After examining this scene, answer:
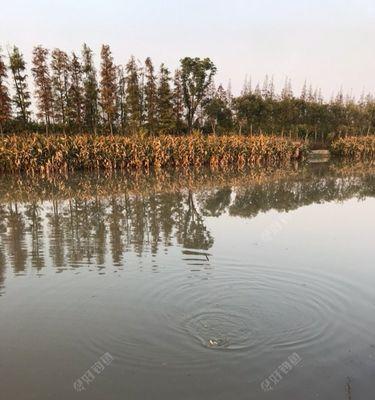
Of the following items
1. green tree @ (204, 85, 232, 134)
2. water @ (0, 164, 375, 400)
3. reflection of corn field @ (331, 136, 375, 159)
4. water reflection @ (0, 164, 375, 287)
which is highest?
green tree @ (204, 85, 232, 134)

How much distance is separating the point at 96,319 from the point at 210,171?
17357 millimetres

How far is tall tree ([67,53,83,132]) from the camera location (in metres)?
31.5

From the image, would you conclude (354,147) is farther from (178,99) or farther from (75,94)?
(75,94)

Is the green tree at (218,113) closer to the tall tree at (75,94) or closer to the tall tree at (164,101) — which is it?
the tall tree at (164,101)

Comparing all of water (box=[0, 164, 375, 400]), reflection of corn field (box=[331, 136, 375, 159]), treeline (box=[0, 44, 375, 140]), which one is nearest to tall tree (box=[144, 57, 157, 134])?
treeline (box=[0, 44, 375, 140])

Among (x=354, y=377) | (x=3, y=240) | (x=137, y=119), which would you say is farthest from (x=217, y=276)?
(x=137, y=119)

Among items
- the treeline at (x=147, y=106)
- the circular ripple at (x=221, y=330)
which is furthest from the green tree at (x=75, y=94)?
the circular ripple at (x=221, y=330)

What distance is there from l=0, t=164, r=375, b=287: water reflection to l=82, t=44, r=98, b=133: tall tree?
15573mm

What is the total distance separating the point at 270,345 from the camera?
4086 mm

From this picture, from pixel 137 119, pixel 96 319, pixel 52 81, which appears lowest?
pixel 96 319

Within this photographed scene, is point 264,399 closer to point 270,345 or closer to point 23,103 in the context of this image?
point 270,345

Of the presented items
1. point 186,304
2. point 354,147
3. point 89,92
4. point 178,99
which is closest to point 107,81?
point 89,92

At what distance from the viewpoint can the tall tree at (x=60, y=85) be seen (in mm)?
30428

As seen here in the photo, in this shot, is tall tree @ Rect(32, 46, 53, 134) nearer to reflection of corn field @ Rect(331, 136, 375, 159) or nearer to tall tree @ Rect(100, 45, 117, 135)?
tall tree @ Rect(100, 45, 117, 135)
